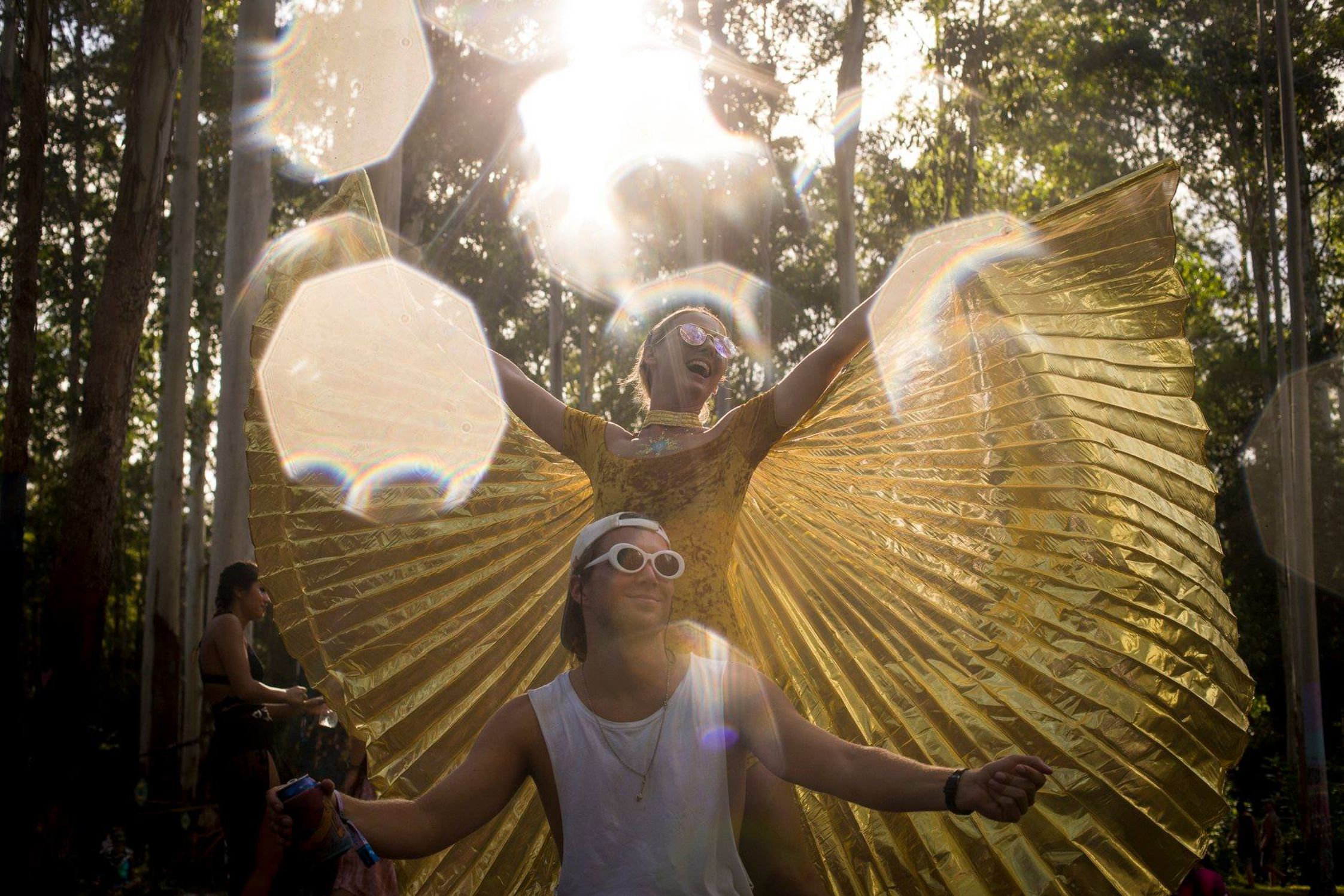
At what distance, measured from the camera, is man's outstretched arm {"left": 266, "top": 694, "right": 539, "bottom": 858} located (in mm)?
2223

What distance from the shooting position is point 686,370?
3.13 meters

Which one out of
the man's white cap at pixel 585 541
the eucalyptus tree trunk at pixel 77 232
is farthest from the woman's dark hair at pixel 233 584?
the eucalyptus tree trunk at pixel 77 232

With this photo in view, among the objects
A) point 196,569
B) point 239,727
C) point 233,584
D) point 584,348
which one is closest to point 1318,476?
point 584,348

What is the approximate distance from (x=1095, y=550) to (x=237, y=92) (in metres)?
11.1

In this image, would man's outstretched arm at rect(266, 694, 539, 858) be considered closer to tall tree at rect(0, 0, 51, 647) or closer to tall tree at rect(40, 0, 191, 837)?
tall tree at rect(40, 0, 191, 837)

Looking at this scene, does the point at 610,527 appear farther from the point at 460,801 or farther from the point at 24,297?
the point at 24,297

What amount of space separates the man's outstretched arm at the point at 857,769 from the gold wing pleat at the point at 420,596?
1.00 meters

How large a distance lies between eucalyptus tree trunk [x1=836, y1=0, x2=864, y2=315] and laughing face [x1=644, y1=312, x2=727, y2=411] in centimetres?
1353

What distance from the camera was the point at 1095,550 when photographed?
3164mm

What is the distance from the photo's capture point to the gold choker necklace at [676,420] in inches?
122

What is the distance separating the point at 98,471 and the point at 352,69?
387 inches

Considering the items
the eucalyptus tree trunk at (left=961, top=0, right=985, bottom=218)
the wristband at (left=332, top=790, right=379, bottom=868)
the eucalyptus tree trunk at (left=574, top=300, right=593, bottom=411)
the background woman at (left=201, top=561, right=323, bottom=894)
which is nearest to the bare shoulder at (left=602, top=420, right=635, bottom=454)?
the wristband at (left=332, top=790, right=379, bottom=868)

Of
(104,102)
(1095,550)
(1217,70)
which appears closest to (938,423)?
(1095,550)

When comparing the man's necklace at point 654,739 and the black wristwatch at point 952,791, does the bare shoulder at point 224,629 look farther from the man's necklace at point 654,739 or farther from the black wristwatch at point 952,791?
the black wristwatch at point 952,791
